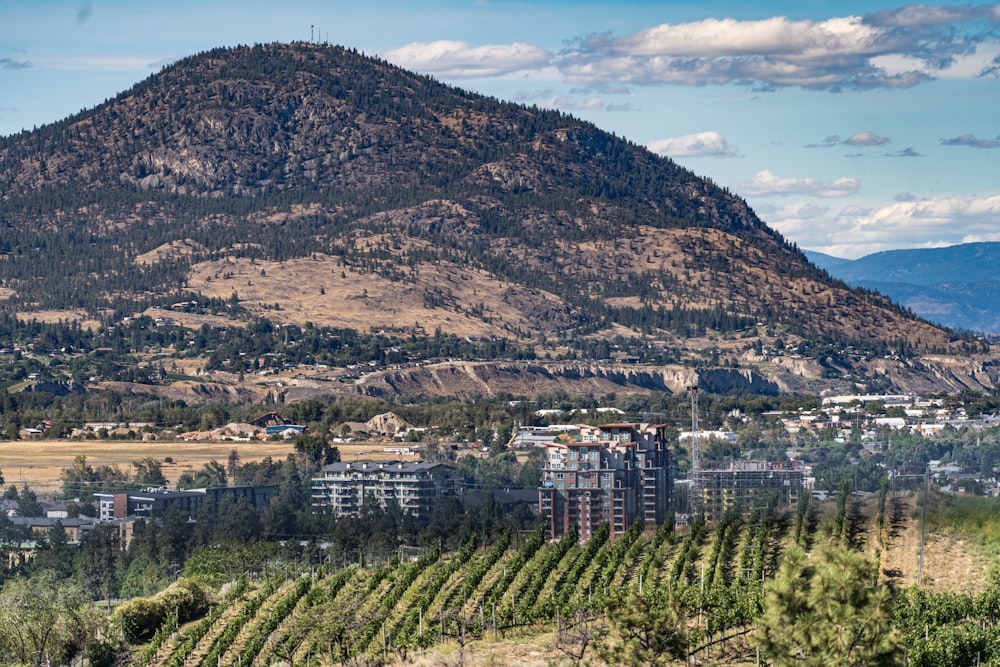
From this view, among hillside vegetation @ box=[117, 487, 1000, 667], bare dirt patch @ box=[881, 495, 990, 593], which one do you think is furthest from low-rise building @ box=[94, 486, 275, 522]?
bare dirt patch @ box=[881, 495, 990, 593]

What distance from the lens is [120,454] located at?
486ft

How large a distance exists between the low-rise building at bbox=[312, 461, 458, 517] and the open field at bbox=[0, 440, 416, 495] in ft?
52.6

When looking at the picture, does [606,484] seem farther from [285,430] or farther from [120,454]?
[285,430]

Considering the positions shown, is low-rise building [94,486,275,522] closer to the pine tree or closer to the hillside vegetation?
the hillside vegetation

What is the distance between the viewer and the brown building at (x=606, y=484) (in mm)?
106500

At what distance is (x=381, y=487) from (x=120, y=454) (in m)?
37.2

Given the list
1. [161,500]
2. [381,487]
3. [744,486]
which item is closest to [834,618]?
[744,486]

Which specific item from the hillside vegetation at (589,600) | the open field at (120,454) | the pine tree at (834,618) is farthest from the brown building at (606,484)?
the pine tree at (834,618)

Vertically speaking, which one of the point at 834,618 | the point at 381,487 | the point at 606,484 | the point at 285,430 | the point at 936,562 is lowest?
the point at 834,618

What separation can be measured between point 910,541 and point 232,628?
26.4 meters

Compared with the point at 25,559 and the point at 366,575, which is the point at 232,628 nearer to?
the point at 366,575

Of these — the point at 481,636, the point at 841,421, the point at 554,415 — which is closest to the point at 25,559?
the point at 481,636

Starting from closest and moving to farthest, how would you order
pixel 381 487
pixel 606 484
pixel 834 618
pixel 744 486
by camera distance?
pixel 834 618, pixel 606 484, pixel 744 486, pixel 381 487

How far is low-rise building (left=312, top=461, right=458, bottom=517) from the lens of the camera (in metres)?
115
